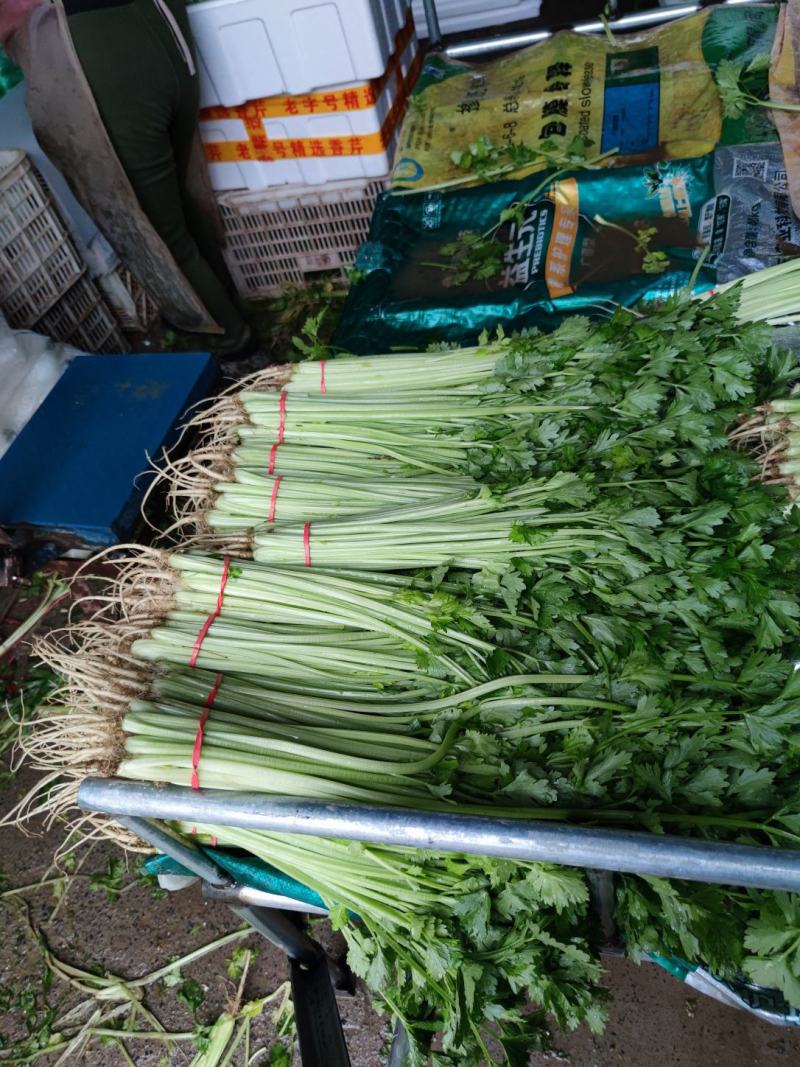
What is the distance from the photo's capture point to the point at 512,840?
4.08 feet

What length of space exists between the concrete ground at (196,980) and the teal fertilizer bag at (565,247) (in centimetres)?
276

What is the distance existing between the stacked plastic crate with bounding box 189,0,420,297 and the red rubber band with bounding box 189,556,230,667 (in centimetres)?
339

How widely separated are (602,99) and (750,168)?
1.18 metres

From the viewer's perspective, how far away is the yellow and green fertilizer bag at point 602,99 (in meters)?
3.89

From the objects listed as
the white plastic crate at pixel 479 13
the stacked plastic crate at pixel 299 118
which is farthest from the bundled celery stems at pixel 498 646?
the white plastic crate at pixel 479 13

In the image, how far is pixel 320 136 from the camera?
4.54 metres

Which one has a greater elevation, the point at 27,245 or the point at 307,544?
the point at 27,245

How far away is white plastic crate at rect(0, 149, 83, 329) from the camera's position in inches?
173

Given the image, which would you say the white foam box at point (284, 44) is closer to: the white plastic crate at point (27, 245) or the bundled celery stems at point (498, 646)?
the white plastic crate at point (27, 245)

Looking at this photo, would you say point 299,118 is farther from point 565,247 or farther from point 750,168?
point 750,168

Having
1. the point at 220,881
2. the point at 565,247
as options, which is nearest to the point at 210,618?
the point at 220,881

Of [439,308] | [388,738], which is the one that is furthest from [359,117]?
[388,738]

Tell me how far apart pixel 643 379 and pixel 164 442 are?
7.73ft

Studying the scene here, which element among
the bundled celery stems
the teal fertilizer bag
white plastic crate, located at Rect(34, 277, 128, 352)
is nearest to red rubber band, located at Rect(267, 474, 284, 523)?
the bundled celery stems
